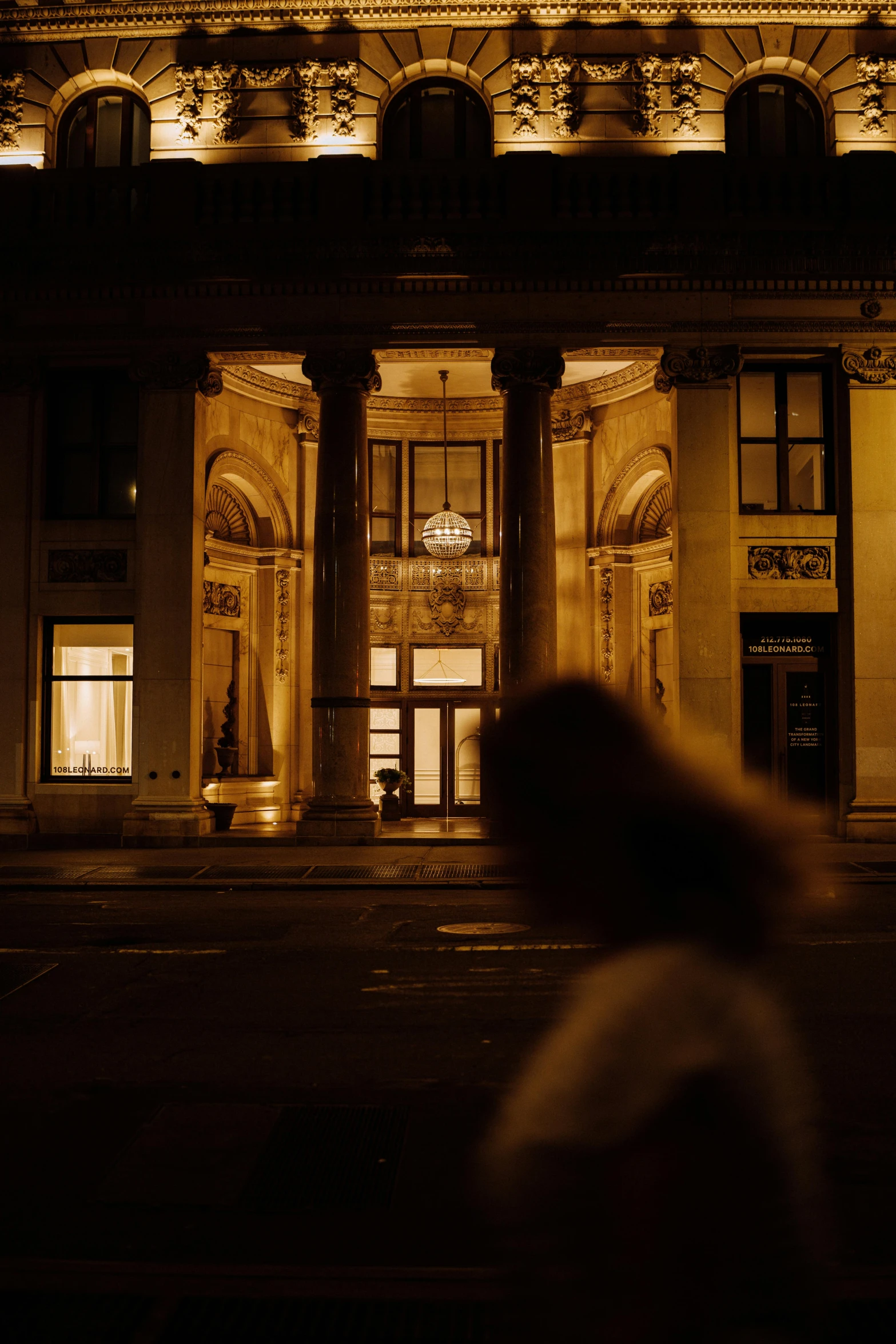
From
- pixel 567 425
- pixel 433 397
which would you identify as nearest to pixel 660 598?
pixel 567 425

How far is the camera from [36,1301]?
3746 mm

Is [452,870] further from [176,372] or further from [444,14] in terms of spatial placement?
[444,14]

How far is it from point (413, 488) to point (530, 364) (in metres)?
6.45

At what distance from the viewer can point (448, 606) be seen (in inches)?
992

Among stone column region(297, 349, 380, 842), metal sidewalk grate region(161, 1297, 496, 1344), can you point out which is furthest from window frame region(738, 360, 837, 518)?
metal sidewalk grate region(161, 1297, 496, 1344)

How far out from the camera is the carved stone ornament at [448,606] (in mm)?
25188

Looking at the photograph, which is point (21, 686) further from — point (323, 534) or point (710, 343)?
point (710, 343)

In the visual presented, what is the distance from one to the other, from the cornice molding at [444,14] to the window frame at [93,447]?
6.59 meters

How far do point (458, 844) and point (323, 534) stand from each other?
19.6ft

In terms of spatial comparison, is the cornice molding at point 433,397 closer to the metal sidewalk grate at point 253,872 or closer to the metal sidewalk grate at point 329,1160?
the metal sidewalk grate at point 253,872

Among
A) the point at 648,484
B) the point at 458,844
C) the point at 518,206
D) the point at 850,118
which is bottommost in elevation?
the point at 458,844

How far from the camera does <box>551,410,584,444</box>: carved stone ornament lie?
81.6 ft

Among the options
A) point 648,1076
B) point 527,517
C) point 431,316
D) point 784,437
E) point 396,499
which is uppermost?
point 431,316

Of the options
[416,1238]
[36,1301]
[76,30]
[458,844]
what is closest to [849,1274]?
[416,1238]
